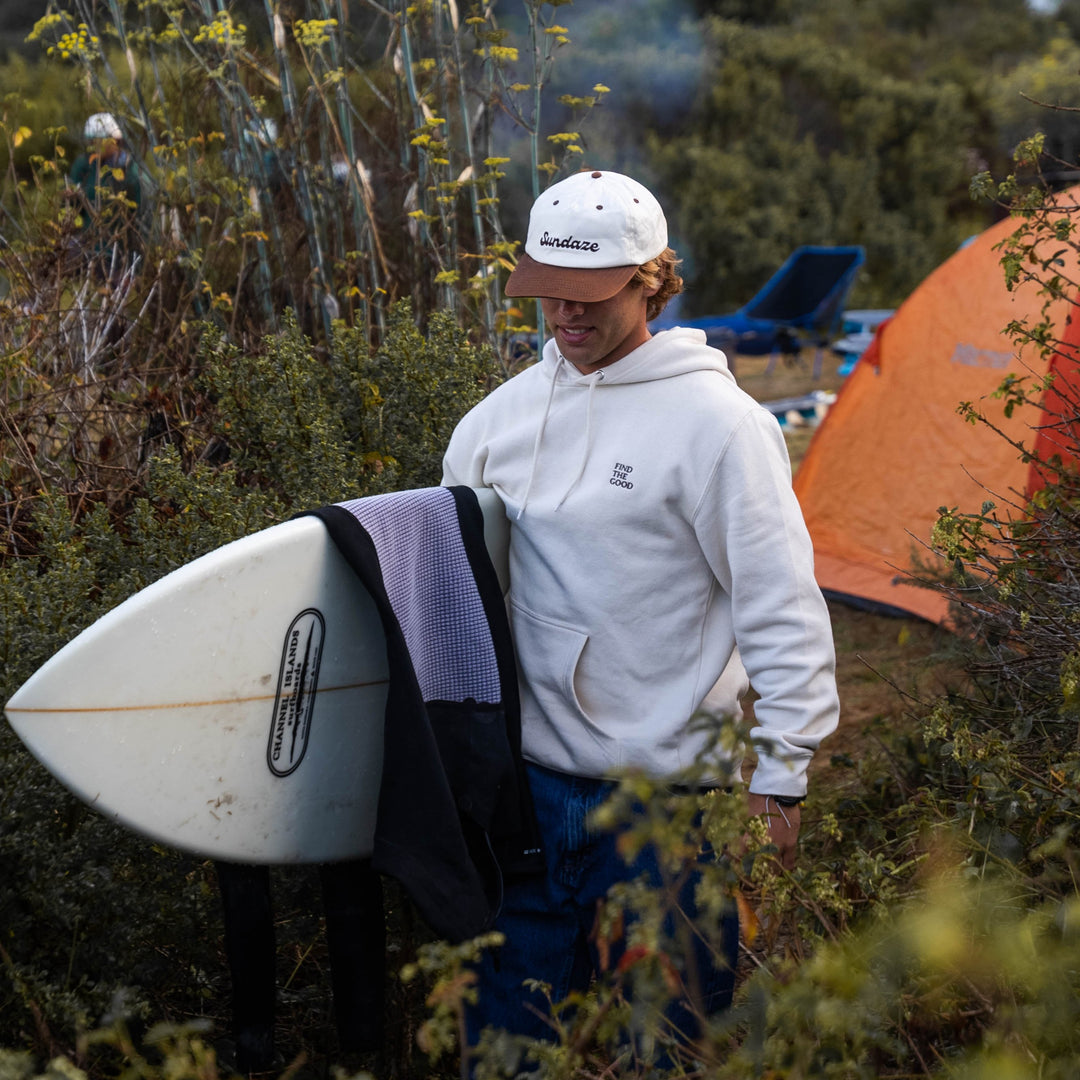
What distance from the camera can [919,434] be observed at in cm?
485

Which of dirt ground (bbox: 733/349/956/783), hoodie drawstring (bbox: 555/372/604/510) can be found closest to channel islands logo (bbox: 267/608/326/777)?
hoodie drawstring (bbox: 555/372/604/510)

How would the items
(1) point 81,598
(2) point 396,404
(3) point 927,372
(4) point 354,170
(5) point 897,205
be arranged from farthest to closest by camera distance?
(5) point 897,205 → (3) point 927,372 → (4) point 354,170 → (2) point 396,404 → (1) point 81,598

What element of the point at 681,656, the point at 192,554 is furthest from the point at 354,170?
the point at 681,656

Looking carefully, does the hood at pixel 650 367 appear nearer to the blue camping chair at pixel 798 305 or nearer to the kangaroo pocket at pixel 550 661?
the kangaroo pocket at pixel 550 661

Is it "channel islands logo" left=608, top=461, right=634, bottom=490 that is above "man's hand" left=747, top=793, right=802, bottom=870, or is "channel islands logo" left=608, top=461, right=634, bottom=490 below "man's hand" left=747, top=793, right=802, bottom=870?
above

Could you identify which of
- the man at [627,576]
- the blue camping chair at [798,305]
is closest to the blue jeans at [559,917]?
the man at [627,576]

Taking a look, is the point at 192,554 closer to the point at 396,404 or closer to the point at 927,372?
the point at 396,404

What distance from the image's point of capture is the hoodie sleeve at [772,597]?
65.8 inches

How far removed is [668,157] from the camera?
45.0 ft

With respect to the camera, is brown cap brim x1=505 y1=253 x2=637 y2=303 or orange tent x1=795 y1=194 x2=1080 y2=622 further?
orange tent x1=795 y1=194 x2=1080 y2=622

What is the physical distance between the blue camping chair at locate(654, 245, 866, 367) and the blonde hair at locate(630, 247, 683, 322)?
25.2 ft

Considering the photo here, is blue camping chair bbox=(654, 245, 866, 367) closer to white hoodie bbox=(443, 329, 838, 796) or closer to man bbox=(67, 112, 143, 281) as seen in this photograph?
man bbox=(67, 112, 143, 281)

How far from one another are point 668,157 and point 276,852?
12903 mm

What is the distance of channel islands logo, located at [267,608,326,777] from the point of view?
1884 millimetres
